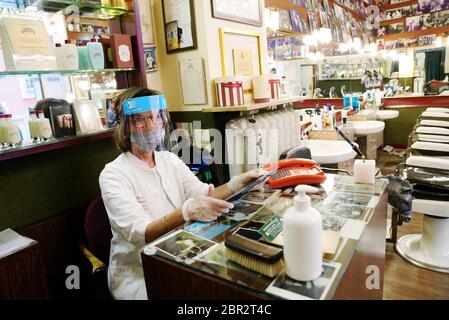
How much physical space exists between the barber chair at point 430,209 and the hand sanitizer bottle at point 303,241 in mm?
1688

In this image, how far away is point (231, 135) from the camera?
89.3 inches

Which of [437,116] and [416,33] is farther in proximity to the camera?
[416,33]

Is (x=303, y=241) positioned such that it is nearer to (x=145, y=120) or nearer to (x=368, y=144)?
(x=145, y=120)

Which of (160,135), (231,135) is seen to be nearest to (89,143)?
(160,135)

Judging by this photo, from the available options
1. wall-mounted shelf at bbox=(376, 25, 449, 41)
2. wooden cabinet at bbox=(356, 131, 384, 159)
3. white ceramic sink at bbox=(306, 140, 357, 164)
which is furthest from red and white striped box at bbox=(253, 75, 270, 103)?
wall-mounted shelf at bbox=(376, 25, 449, 41)

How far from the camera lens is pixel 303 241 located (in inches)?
32.1

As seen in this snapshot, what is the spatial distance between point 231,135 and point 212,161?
0.82ft

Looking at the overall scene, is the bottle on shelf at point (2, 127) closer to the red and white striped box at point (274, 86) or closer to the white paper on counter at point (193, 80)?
the white paper on counter at point (193, 80)

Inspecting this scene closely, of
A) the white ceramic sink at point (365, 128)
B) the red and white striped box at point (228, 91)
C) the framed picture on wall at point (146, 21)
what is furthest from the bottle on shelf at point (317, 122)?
the framed picture on wall at point (146, 21)

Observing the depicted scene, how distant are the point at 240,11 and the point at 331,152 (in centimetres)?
139

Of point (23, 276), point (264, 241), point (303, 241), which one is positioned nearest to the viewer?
point (303, 241)

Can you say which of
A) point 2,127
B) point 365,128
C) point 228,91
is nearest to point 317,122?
point 365,128

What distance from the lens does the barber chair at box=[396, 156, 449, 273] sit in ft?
6.97
